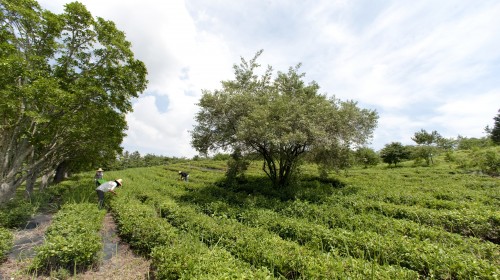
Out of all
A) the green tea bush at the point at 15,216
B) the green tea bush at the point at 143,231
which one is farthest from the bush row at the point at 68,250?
the green tea bush at the point at 15,216

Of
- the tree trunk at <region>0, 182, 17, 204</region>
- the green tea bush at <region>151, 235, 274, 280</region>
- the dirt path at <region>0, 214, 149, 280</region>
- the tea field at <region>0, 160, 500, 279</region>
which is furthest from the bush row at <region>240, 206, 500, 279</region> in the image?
the tree trunk at <region>0, 182, 17, 204</region>

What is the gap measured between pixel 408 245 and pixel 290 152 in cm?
1160

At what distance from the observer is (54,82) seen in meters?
12.6

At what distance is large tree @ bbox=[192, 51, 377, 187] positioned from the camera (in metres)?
15.6

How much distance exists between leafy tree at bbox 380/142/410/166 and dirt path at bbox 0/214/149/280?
4960cm

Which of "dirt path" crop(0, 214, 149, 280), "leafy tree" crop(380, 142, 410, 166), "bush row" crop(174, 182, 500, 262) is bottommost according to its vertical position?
"dirt path" crop(0, 214, 149, 280)

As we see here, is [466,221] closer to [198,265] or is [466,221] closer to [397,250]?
[397,250]

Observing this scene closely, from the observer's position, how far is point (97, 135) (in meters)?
18.5

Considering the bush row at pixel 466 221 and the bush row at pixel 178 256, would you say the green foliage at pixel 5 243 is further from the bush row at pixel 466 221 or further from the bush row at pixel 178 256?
the bush row at pixel 466 221

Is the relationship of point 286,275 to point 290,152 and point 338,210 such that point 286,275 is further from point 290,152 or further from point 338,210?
point 290,152

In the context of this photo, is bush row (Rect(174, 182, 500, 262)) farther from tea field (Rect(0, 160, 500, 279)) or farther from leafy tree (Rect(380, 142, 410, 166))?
leafy tree (Rect(380, 142, 410, 166))

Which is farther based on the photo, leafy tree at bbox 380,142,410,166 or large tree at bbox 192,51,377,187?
leafy tree at bbox 380,142,410,166

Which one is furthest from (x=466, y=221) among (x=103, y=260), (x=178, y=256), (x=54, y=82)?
(x=54, y=82)

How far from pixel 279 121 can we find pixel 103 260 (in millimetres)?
11954
